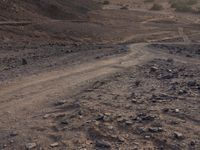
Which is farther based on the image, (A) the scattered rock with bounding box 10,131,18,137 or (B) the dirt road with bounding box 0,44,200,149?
(B) the dirt road with bounding box 0,44,200,149

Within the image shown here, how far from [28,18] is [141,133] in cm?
2137

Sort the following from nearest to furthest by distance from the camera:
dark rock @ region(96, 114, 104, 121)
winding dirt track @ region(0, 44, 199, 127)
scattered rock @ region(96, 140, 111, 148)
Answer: scattered rock @ region(96, 140, 111, 148) < dark rock @ region(96, 114, 104, 121) < winding dirt track @ region(0, 44, 199, 127)

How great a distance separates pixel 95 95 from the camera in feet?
35.9

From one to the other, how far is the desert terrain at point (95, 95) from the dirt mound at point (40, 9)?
3393 millimetres

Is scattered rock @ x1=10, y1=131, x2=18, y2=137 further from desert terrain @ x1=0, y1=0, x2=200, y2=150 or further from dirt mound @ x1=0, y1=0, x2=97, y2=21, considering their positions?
dirt mound @ x1=0, y1=0, x2=97, y2=21

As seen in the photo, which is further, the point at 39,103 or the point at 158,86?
the point at 158,86

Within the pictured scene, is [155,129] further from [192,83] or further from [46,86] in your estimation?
[46,86]

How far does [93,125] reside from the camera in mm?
8812

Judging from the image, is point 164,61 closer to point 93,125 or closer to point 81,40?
point 93,125

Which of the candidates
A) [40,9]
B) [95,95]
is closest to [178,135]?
[95,95]

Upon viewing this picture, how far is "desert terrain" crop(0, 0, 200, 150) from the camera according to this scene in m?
8.37

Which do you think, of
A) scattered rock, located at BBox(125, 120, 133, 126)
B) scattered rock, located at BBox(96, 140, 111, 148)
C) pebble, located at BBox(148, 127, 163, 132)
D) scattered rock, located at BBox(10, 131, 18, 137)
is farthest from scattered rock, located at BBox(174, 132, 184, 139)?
scattered rock, located at BBox(10, 131, 18, 137)

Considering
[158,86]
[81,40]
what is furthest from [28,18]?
[158,86]

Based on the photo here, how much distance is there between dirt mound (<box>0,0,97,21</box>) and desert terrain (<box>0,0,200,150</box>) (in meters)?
3.39
